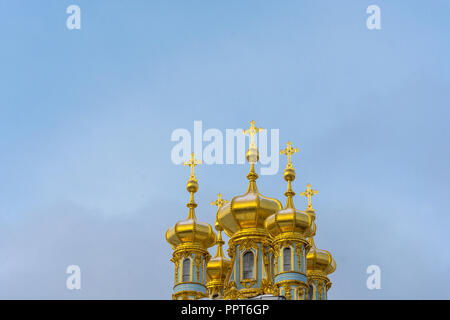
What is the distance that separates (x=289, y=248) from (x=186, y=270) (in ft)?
23.4

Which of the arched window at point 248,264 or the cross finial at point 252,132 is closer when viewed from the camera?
the arched window at point 248,264

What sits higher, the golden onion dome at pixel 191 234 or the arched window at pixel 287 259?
the golden onion dome at pixel 191 234

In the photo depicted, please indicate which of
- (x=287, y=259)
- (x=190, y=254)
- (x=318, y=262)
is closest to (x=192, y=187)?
(x=190, y=254)

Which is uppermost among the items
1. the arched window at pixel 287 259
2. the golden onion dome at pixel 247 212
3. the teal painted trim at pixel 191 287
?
the golden onion dome at pixel 247 212

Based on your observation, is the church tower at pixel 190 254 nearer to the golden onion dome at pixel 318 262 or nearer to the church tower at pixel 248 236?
the church tower at pixel 248 236

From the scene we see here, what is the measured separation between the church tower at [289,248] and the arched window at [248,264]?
6.09 feet

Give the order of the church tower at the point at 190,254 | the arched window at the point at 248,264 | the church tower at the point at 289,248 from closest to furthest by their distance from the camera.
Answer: the church tower at the point at 289,248
the arched window at the point at 248,264
the church tower at the point at 190,254

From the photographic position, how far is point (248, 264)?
160ft

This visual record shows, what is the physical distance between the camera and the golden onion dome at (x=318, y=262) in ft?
182

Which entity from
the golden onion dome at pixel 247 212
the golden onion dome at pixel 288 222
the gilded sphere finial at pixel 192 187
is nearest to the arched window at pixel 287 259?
the golden onion dome at pixel 288 222

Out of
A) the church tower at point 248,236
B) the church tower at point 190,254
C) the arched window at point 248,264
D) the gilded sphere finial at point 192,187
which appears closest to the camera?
the church tower at point 248,236

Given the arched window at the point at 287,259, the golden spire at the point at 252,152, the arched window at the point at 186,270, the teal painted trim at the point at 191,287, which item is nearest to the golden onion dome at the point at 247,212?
the golden spire at the point at 252,152

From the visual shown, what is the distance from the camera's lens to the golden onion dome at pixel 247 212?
4959cm
